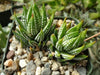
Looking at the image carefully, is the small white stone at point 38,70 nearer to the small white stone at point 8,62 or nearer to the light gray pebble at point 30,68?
the light gray pebble at point 30,68

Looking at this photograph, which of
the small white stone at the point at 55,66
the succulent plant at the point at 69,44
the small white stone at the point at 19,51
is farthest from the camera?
the small white stone at the point at 19,51

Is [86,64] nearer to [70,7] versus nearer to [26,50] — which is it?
[26,50]

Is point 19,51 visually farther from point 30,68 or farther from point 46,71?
point 46,71

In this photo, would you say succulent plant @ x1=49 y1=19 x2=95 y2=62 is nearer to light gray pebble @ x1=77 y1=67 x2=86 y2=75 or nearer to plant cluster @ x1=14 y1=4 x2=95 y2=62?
plant cluster @ x1=14 y1=4 x2=95 y2=62

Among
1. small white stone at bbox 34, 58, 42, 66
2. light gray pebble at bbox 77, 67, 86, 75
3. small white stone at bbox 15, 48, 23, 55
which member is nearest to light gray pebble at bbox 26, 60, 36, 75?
small white stone at bbox 34, 58, 42, 66

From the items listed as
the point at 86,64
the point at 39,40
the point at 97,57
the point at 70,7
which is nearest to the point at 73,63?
the point at 86,64

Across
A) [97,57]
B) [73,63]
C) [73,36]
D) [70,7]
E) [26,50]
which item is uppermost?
[70,7]

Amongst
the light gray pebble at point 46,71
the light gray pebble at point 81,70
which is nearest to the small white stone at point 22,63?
the light gray pebble at point 46,71

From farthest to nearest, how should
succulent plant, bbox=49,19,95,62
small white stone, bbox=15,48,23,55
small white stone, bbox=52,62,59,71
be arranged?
small white stone, bbox=15,48,23,55
small white stone, bbox=52,62,59,71
succulent plant, bbox=49,19,95,62
